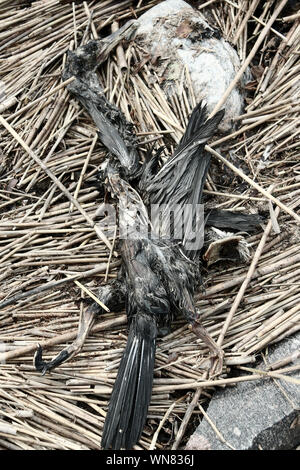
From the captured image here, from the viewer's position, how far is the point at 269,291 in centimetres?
260

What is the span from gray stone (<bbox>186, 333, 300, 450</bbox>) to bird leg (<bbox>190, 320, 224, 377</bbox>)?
0.08 meters

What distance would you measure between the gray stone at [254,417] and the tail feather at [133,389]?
0.71 ft

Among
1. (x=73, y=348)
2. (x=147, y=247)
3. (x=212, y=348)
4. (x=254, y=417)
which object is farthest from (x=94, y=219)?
(x=254, y=417)

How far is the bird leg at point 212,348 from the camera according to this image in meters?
2.32

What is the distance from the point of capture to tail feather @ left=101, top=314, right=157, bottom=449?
2150mm

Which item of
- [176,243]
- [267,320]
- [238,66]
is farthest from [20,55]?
[267,320]

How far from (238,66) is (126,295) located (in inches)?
61.2

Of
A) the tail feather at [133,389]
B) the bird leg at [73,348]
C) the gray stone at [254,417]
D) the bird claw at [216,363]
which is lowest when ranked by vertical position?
the gray stone at [254,417]

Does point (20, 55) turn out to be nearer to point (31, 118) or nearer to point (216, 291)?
point (31, 118)

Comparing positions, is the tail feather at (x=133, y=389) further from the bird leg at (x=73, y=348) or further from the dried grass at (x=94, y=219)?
the bird leg at (x=73, y=348)

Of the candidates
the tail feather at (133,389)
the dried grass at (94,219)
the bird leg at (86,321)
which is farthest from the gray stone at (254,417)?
the bird leg at (86,321)

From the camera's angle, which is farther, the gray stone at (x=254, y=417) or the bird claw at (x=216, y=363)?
the bird claw at (x=216, y=363)

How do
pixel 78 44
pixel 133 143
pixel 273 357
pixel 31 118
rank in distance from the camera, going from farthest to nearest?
pixel 78 44 → pixel 31 118 → pixel 133 143 → pixel 273 357

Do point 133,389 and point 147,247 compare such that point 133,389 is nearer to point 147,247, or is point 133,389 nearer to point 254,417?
point 254,417
